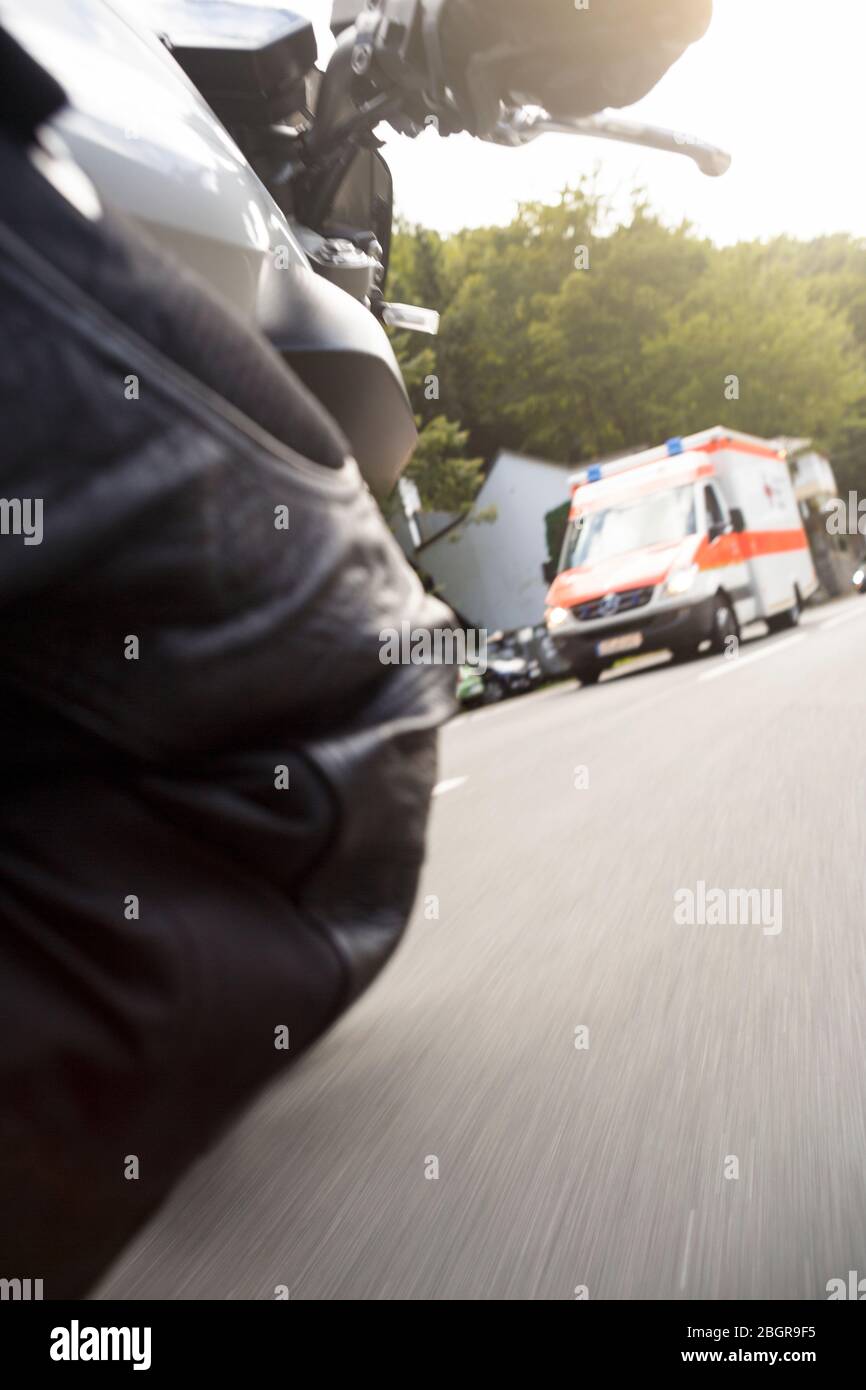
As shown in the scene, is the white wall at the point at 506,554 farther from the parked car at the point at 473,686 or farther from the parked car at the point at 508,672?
the parked car at the point at 473,686

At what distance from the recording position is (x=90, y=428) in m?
0.97

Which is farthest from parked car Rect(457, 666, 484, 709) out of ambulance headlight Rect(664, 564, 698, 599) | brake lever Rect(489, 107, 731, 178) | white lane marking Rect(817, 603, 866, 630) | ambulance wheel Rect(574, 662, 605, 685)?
brake lever Rect(489, 107, 731, 178)

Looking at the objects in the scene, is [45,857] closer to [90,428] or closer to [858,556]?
[90,428]

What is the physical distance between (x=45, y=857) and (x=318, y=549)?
0.30 metres

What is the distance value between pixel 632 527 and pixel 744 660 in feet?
11.5

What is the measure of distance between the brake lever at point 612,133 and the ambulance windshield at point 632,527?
1488 centimetres

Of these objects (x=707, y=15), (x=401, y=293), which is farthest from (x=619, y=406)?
(x=707, y=15)

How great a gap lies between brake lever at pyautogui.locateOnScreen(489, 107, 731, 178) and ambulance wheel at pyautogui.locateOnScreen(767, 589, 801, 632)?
18.4 meters

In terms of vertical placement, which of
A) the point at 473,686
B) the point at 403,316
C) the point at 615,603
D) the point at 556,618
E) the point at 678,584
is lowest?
the point at 473,686

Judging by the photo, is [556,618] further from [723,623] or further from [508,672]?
[508,672]

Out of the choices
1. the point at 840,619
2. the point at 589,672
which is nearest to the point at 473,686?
the point at 589,672

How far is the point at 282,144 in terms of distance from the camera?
218cm

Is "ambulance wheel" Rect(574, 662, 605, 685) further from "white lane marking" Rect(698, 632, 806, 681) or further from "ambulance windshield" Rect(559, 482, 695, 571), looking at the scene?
"white lane marking" Rect(698, 632, 806, 681)
